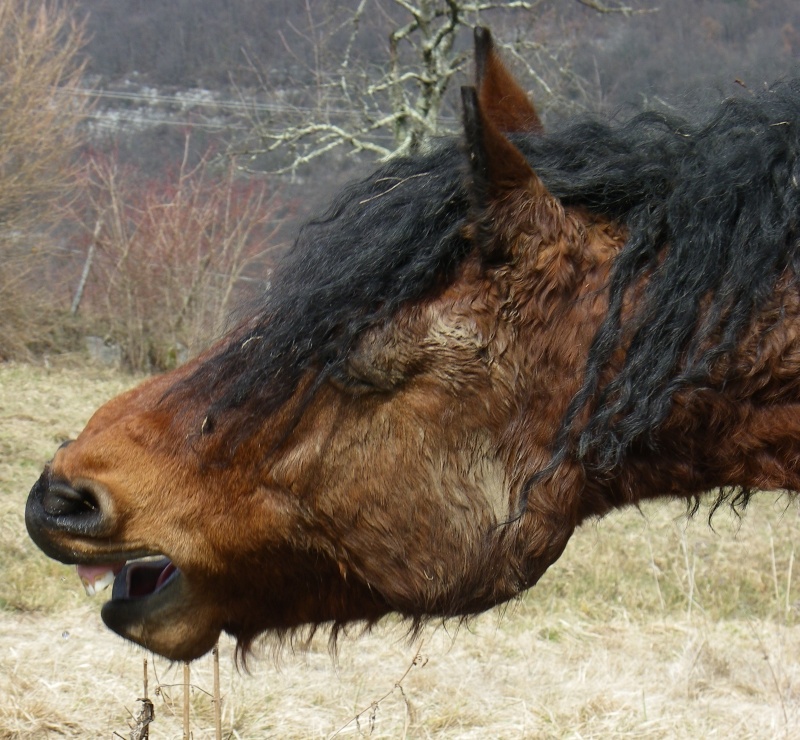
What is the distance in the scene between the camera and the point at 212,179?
21172 mm

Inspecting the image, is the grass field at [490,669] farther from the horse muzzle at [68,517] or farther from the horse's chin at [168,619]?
the horse muzzle at [68,517]

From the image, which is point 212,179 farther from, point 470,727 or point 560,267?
point 560,267

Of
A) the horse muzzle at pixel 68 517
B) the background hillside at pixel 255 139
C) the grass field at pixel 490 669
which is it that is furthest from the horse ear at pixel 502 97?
the background hillside at pixel 255 139

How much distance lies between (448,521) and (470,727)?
243 centimetres

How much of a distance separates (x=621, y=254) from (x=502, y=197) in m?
0.26

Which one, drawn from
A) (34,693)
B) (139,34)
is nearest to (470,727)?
(34,693)

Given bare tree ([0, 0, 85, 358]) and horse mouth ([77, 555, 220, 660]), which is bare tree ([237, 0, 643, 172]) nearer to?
bare tree ([0, 0, 85, 358])

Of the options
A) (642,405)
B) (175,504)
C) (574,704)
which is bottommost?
(574,704)

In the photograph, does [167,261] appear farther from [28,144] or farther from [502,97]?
[502,97]

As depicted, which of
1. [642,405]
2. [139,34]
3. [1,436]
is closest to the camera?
[642,405]

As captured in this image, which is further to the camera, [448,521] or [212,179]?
[212,179]

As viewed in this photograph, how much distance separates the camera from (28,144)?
15.8 metres

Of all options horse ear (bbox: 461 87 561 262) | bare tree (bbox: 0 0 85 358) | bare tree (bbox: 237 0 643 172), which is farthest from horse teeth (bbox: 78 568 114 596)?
bare tree (bbox: 0 0 85 358)

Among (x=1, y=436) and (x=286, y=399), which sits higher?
(x=286, y=399)
